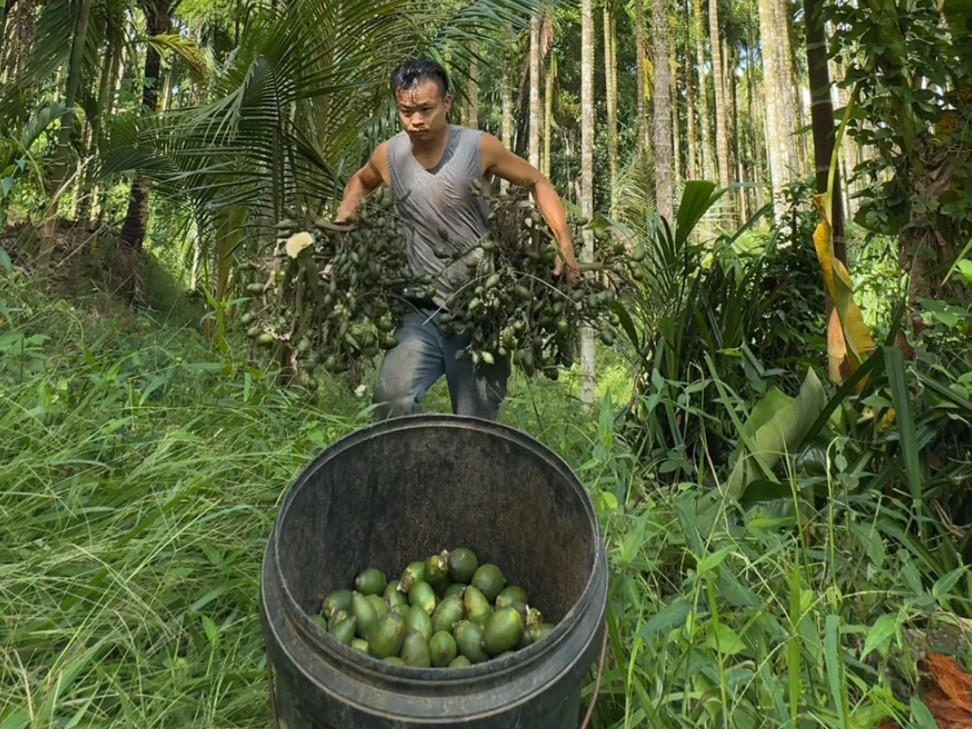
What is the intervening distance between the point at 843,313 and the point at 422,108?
Answer: 1553 millimetres

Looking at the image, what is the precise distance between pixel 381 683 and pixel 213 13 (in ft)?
35.7

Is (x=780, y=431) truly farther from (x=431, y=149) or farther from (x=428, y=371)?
(x=431, y=149)

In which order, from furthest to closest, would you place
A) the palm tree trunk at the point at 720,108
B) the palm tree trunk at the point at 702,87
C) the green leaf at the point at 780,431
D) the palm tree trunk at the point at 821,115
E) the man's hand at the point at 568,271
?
the palm tree trunk at the point at 702,87
the palm tree trunk at the point at 720,108
the palm tree trunk at the point at 821,115
the green leaf at the point at 780,431
the man's hand at the point at 568,271

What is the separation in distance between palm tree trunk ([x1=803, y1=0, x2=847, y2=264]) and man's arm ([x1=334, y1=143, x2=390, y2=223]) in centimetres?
171

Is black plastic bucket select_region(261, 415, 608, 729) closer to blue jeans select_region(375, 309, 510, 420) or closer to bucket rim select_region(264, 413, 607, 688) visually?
bucket rim select_region(264, 413, 607, 688)

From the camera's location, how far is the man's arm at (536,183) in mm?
2205

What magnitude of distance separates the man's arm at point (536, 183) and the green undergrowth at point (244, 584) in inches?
22.5

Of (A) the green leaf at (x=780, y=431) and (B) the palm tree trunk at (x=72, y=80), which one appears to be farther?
(B) the palm tree trunk at (x=72, y=80)

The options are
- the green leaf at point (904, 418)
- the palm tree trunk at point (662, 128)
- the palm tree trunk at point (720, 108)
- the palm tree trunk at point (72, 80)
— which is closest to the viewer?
the green leaf at point (904, 418)

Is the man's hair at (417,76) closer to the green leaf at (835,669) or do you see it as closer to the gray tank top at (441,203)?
the gray tank top at (441,203)

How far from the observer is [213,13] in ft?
32.3

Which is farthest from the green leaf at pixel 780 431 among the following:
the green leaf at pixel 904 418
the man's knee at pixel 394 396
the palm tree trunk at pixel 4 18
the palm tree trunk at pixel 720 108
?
the palm tree trunk at pixel 720 108

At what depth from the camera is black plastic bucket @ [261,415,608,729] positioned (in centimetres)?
108

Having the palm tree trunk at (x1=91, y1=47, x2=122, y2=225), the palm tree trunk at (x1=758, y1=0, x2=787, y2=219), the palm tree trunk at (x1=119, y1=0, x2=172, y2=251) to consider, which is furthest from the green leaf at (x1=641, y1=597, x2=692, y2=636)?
the palm tree trunk at (x1=758, y1=0, x2=787, y2=219)
